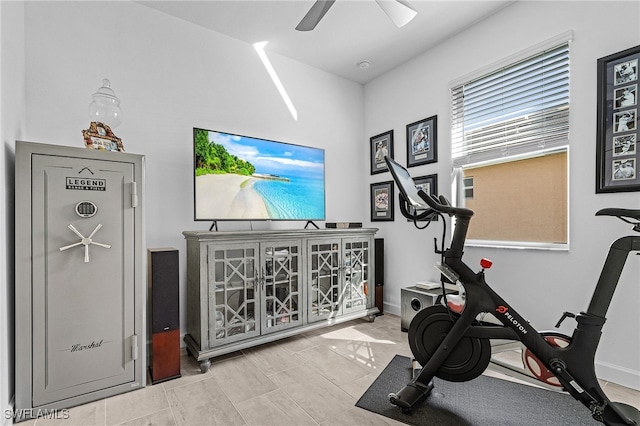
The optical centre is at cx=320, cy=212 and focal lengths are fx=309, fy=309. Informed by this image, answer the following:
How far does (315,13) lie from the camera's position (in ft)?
6.39

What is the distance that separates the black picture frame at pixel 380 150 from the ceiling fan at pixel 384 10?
1.57m

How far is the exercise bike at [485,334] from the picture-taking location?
1.47 meters

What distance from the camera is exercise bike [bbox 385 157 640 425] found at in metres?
1.47

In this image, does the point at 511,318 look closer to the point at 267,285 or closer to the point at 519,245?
the point at 519,245

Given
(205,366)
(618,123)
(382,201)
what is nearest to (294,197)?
(382,201)

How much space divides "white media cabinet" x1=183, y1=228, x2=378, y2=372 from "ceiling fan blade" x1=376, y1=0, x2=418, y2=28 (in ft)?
5.66

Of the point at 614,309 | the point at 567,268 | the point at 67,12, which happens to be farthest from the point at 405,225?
the point at 67,12

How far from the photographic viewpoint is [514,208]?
255 centimetres

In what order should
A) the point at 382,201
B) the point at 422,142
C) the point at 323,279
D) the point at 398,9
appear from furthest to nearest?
the point at 382,201, the point at 422,142, the point at 323,279, the point at 398,9

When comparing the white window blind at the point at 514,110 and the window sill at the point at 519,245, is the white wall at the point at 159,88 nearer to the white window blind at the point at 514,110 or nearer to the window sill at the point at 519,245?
the white window blind at the point at 514,110

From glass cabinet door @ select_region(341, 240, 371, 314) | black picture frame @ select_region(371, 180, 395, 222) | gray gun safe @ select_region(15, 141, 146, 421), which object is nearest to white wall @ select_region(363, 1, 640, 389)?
black picture frame @ select_region(371, 180, 395, 222)

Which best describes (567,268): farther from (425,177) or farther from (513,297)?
(425,177)

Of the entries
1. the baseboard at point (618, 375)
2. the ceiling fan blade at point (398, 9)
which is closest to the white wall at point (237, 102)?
the baseboard at point (618, 375)

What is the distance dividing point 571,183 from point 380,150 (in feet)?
6.28
